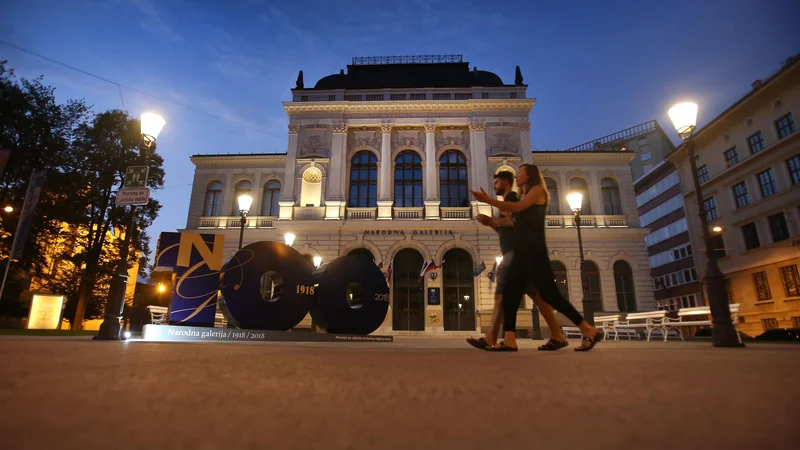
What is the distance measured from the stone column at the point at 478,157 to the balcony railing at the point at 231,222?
13048 millimetres

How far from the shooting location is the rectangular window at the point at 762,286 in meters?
26.1

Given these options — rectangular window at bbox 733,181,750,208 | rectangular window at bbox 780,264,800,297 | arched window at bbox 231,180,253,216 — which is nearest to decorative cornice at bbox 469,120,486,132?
arched window at bbox 231,180,253,216

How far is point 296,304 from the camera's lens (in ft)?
31.8

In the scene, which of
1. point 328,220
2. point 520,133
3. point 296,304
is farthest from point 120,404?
point 520,133

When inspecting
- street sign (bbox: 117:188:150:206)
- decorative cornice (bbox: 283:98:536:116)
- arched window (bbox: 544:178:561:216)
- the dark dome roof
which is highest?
the dark dome roof

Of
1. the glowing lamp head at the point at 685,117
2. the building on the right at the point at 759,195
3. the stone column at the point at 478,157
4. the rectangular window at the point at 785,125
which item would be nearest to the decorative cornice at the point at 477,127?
the stone column at the point at 478,157

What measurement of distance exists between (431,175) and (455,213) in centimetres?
284

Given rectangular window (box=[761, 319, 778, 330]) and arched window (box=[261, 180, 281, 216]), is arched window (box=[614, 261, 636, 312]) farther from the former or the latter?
arched window (box=[261, 180, 281, 216])

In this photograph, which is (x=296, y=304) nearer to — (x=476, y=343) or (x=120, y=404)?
(x=476, y=343)

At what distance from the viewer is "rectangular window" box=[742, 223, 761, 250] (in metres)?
27.5

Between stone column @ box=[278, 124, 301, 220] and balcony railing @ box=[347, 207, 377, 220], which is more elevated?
stone column @ box=[278, 124, 301, 220]

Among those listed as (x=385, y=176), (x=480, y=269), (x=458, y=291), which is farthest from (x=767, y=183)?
(x=385, y=176)

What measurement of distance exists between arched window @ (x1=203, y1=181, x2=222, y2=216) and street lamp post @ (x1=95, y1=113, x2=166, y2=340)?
19.8m

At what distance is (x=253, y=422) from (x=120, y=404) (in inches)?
19.6
